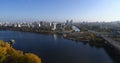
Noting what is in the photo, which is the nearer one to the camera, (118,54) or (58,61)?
(58,61)

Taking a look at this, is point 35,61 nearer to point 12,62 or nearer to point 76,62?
point 12,62

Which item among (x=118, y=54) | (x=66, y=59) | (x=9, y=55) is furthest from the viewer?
(x=118, y=54)

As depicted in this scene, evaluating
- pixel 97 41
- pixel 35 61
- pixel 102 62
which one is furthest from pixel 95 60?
pixel 97 41

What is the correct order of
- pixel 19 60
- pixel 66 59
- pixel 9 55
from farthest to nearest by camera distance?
pixel 66 59
pixel 9 55
pixel 19 60

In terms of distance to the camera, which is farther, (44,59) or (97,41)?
(97,41)

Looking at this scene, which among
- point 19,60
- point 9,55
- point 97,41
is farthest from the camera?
point 97,41

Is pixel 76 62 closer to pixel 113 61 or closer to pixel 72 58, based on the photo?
pixel 72 58

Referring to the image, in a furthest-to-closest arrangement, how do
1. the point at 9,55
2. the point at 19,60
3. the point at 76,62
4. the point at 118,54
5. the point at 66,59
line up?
the point at 118,54, the point at 66,59, the point at 76,62, the point at 9,55, the point at 19,60

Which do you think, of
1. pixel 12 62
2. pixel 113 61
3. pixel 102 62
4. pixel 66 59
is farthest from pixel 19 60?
pixel 113 61
